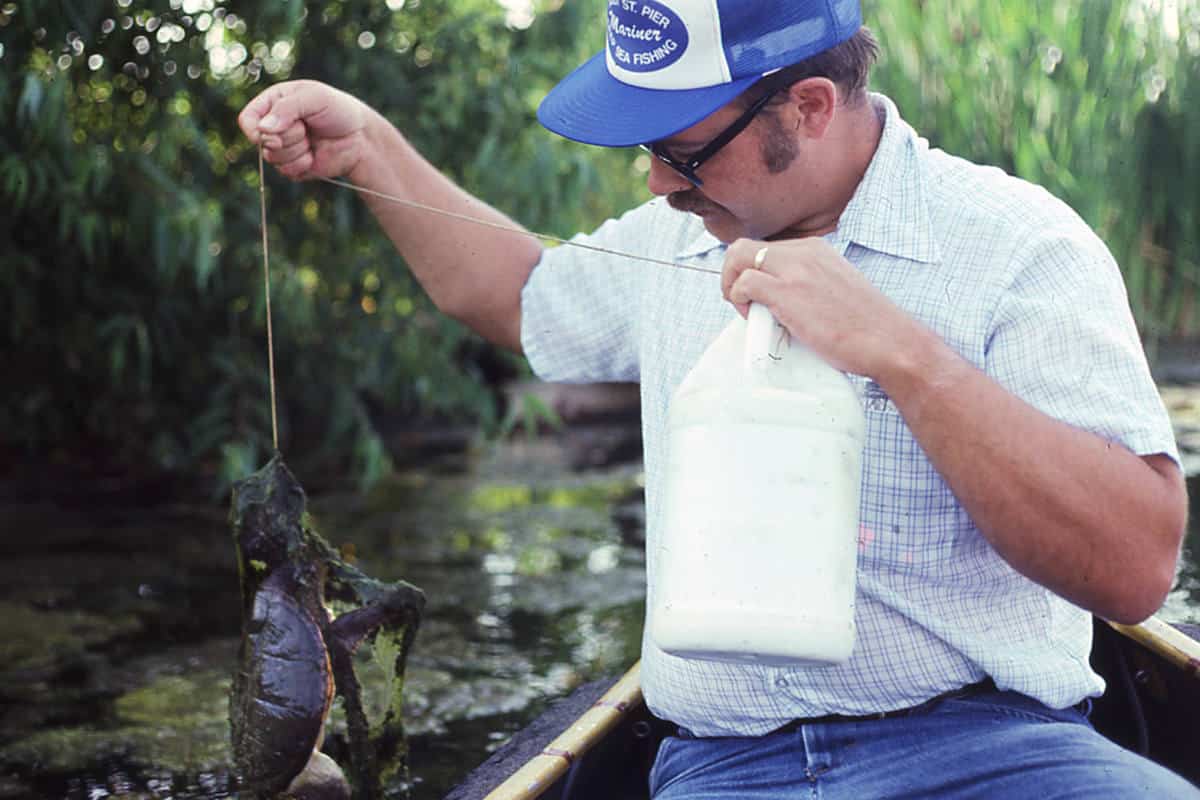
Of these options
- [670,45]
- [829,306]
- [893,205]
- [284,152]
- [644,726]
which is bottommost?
[644,726]

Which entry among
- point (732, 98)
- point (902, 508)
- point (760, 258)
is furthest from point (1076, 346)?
point (732, 98)

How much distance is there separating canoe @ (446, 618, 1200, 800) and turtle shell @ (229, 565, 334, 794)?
0.31 meters

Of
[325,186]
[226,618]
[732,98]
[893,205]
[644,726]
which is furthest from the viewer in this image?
[325,186]

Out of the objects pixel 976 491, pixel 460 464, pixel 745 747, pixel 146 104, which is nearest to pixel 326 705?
pixel 745 747

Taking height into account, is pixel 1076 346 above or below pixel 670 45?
below

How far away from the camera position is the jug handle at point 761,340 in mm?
1733

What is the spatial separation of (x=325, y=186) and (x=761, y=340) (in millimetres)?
4102

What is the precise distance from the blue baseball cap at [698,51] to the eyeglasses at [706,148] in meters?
0.04

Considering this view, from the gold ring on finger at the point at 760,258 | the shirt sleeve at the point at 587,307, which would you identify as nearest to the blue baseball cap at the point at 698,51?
the gold ring on finger at the point at 760,258

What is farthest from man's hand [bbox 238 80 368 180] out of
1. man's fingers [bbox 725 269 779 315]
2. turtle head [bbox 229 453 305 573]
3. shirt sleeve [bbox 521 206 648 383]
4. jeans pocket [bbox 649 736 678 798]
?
jeans pocket [bbox 649 736 678 798]

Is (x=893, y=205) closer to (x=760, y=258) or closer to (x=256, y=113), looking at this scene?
(x=760, y=258)

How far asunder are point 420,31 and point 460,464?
3071mm

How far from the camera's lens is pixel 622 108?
6.66 ft

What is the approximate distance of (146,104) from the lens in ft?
17.3
